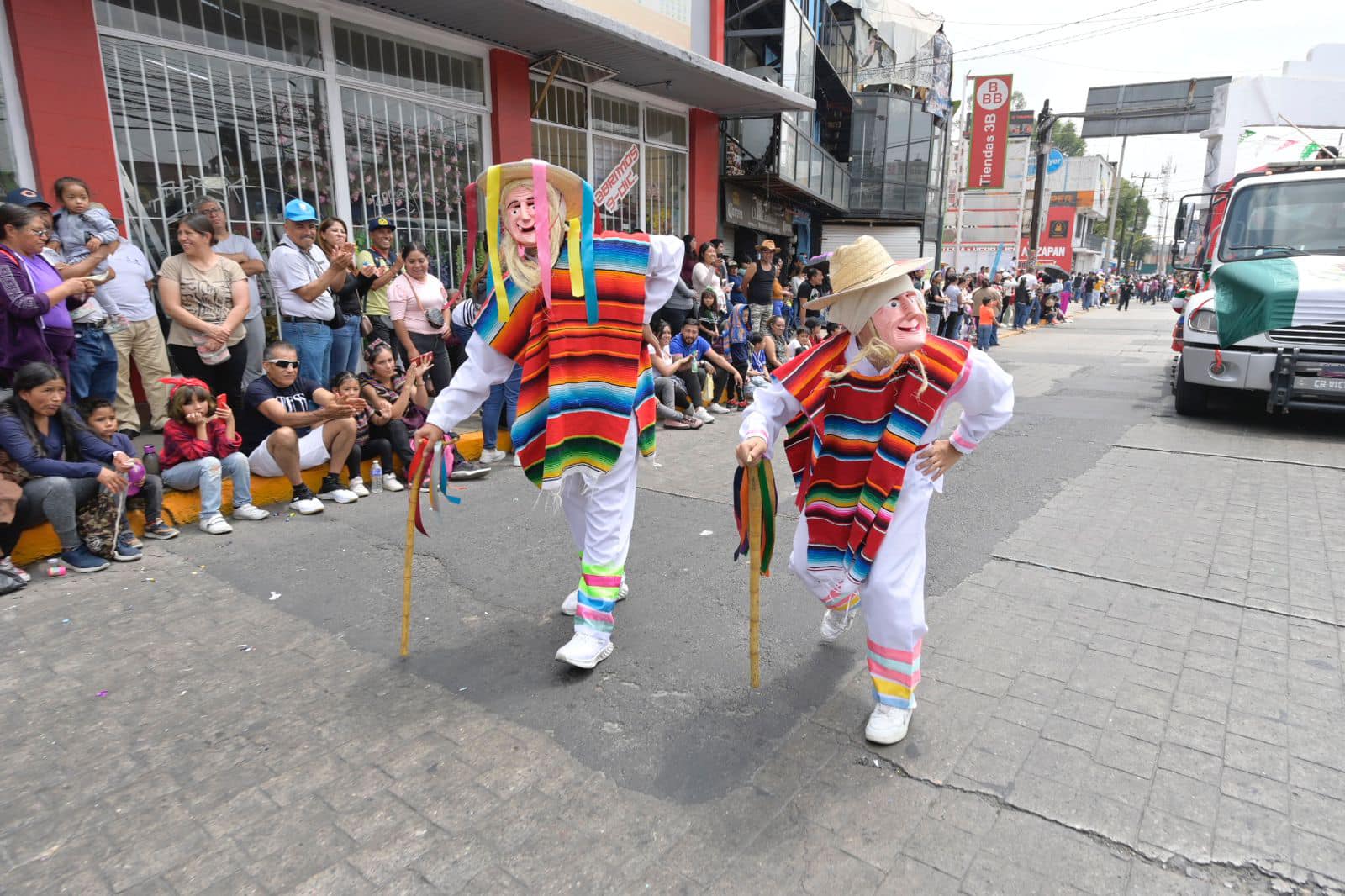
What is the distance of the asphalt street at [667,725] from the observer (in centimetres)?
226

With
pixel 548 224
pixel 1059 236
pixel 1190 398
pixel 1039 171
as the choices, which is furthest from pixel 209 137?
pixel 1059 236

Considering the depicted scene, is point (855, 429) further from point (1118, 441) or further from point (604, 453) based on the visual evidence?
point (1118, 441)

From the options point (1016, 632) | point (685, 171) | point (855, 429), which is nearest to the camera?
point (855, 429)

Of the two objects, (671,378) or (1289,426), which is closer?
(1289,426)

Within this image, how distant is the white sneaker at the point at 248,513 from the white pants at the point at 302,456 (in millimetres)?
348

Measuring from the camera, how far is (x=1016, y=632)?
3.65 m

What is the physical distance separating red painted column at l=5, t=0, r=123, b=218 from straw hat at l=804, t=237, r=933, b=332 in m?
6.39

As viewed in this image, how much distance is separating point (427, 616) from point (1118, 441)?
22.5ft

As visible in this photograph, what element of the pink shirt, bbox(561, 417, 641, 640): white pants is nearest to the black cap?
the pink shirt

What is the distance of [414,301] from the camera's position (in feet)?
23.6

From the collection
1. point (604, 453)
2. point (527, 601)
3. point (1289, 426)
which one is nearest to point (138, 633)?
point (527, 601)

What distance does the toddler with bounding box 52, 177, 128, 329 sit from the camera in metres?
5.62

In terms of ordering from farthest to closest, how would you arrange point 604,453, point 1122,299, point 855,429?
point 1122,299 → point 604,453 → point 855,429

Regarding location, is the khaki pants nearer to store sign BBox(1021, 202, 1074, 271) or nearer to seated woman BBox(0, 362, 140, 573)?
seated woman BBox(0, 362, 140, 573)
